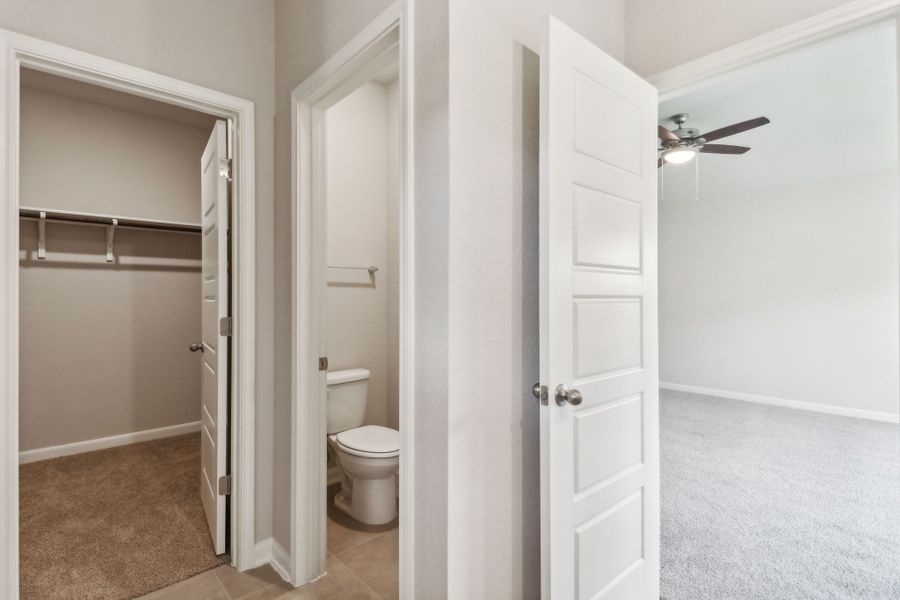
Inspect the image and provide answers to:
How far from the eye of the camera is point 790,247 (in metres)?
4.88

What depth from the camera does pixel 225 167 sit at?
1.95m

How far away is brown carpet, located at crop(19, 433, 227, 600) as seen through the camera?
73.7 inches

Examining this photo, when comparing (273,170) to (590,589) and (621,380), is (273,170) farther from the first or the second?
(590,589)

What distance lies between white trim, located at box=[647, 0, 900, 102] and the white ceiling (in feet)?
0.14

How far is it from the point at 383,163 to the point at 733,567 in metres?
2.90

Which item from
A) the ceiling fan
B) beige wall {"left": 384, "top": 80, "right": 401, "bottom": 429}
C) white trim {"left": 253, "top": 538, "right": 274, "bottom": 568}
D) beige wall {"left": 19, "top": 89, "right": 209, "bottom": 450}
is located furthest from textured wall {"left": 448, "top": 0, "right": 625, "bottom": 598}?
beige wall {"left": 19, "top": 89, "right": 209, "bottom": 450}

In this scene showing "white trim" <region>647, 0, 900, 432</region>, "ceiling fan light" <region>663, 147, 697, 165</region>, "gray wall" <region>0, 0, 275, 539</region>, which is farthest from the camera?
"ceiling fan light" <region>663, 147, 697, 165</region>

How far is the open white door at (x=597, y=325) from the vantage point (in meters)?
1.24

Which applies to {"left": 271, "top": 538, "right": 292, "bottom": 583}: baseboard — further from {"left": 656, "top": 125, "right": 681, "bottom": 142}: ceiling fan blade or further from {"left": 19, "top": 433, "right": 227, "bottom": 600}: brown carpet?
{"left": 656, "top": 125, "right": 681, "bottom": 142}: ceiling fan blade

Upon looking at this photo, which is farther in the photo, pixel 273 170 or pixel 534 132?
pixel 273 170

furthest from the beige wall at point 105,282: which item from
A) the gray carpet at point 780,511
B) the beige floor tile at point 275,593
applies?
the gray carpet at point 780,511

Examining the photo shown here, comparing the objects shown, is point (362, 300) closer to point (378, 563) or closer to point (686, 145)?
point (378, 563)

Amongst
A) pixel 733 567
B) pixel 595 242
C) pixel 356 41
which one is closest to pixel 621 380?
pixel 595 242

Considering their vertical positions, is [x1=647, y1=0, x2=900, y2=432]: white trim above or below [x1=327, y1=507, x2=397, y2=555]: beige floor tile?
above
